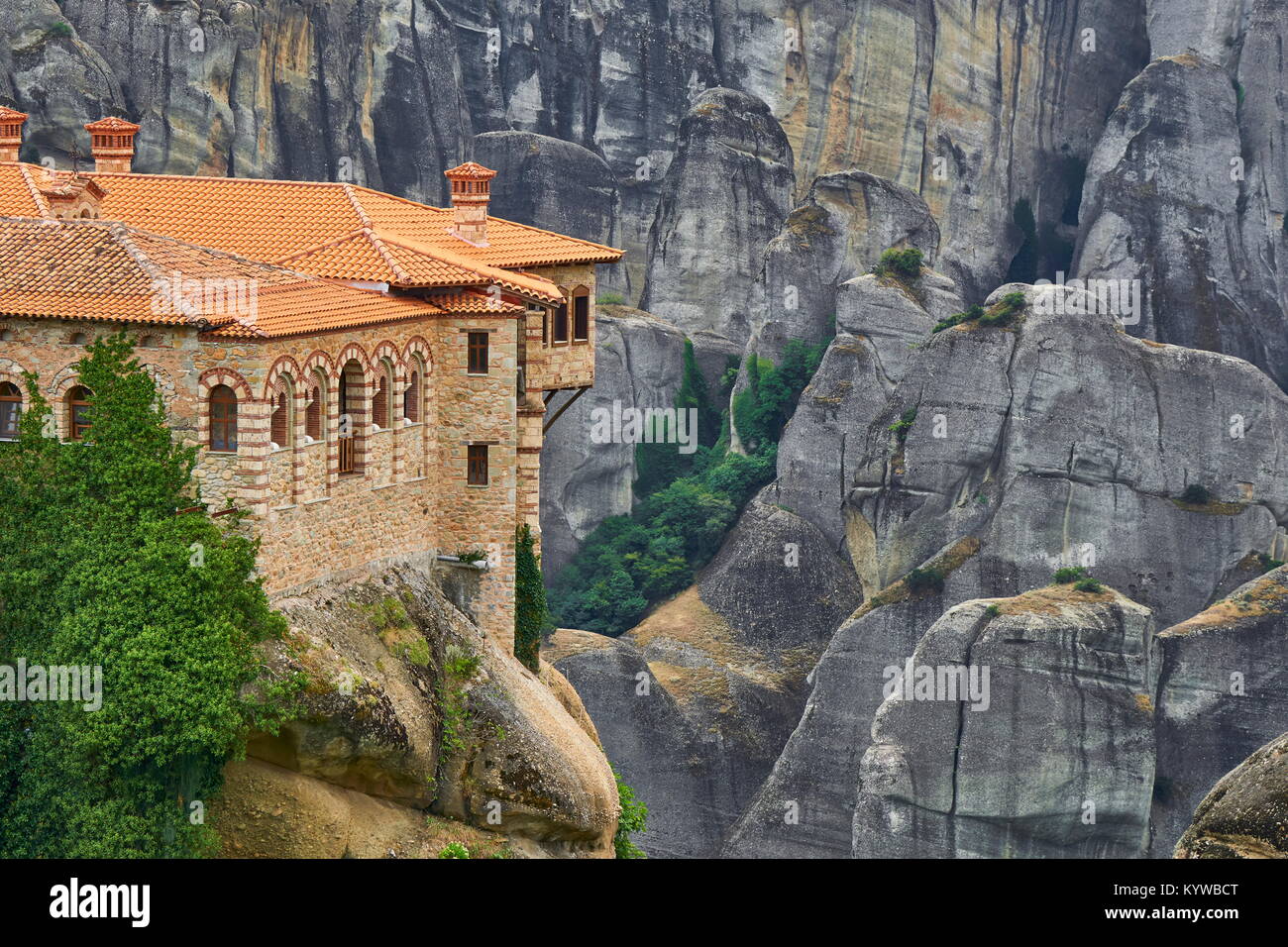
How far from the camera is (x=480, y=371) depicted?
55188 millimetres

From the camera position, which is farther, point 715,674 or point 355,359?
point 715,674

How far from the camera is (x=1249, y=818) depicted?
137ft

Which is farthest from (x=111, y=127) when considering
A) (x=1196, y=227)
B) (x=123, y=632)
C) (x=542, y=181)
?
(x=1196, y=227)

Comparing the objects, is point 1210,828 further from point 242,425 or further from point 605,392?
point 605,392

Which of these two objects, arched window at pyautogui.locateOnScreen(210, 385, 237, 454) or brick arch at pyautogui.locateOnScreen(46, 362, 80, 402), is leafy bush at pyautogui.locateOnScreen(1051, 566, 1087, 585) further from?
brick arch at pyautogui.locateOnScreen(46, 362, 80, 402)

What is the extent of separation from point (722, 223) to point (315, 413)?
261 feet

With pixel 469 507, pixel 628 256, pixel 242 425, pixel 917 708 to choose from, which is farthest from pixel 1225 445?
pixel 242 425

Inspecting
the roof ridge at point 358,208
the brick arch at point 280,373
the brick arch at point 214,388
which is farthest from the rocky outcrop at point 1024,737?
the brick arch at point 214,388

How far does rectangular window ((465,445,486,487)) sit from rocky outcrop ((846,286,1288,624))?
48544mm

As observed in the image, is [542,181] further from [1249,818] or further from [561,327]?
[1249,818]

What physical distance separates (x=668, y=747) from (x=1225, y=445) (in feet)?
77.3

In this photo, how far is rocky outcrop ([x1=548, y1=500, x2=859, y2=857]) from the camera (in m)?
101

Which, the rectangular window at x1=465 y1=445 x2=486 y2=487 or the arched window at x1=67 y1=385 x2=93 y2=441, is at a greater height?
the arched window at x1=67 y1=385 x2=93 y2=441

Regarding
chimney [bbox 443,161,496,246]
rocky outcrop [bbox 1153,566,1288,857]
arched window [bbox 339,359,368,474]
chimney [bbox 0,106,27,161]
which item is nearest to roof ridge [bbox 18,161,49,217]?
chimney [bbox 0,106,27,161]
